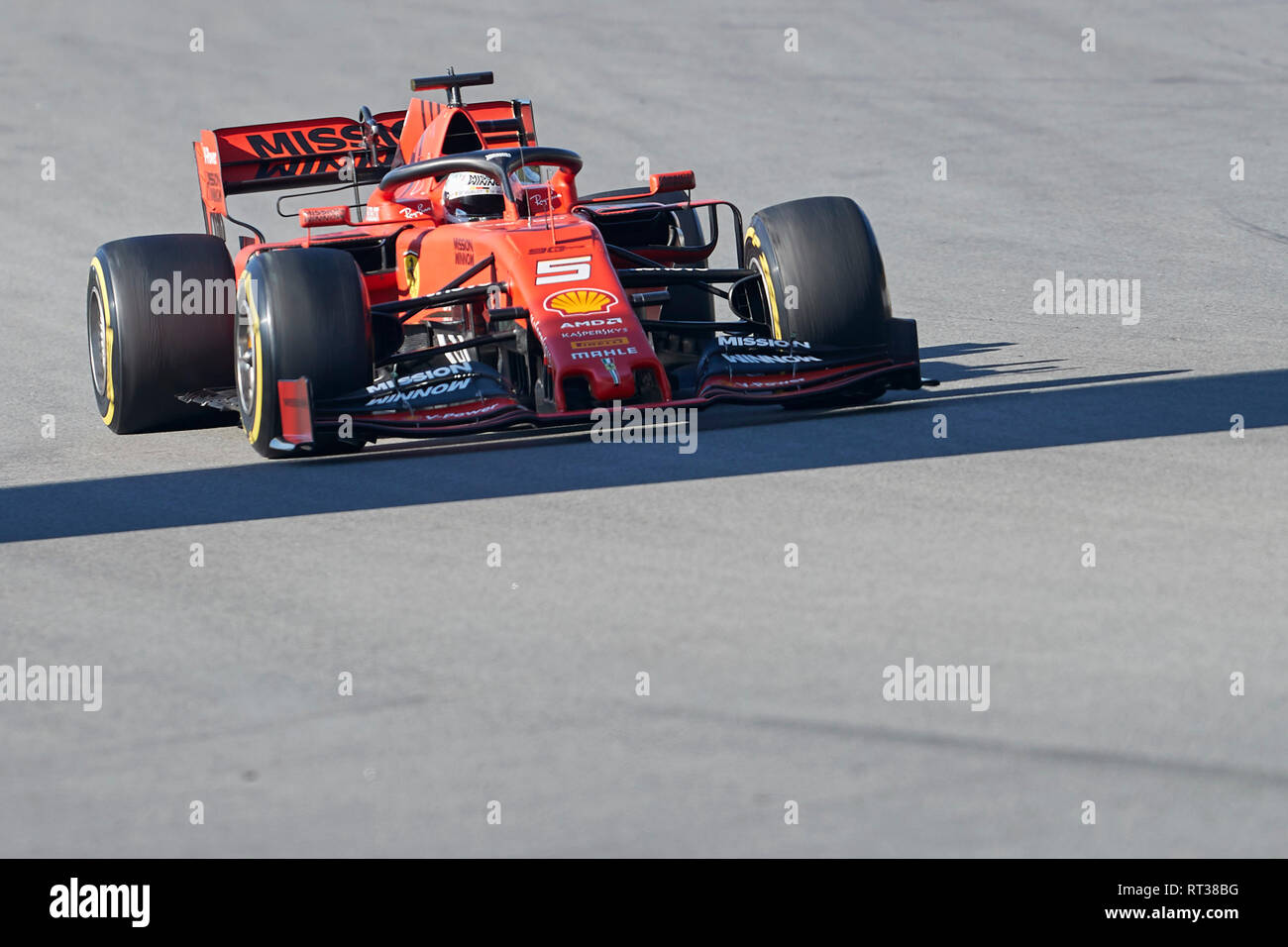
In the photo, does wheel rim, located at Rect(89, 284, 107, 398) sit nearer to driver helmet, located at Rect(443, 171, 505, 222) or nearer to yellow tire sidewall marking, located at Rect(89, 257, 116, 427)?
yellow tire sidewall marking, located at Rect(89, 257, 116, 427)

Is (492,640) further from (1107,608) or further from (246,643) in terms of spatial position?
(1107,608)

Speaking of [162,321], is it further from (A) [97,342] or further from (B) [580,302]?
(B) [580,302]

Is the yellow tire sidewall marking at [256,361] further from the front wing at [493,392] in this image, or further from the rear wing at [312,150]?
the rear wing at [312,150]

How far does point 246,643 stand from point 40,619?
78 cm

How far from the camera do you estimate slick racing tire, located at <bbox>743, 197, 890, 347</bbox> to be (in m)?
8.91

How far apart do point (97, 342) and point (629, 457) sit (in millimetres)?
3565

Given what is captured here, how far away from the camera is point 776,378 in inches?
335

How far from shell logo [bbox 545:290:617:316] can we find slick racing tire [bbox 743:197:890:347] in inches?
40.2

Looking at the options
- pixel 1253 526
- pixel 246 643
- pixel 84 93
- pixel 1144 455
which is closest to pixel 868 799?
pixel 246 643

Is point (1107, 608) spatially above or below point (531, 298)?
below

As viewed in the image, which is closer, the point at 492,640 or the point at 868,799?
the point at 868,799

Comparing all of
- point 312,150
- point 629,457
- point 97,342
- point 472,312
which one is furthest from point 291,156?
point 629,457

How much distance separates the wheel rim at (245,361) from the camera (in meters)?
8.55

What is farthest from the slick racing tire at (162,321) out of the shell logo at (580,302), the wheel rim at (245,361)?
the shell logo at (580,302)
